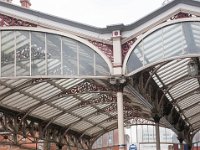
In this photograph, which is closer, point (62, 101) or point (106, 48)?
point (106, 48)

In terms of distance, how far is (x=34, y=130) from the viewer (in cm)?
3359

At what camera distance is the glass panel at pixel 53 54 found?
2047 cm

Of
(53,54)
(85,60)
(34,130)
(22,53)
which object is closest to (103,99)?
(34,130)

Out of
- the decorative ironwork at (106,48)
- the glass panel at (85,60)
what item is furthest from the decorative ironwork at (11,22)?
the decorative ironwork at (106,48)

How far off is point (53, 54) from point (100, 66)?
225 centimetres

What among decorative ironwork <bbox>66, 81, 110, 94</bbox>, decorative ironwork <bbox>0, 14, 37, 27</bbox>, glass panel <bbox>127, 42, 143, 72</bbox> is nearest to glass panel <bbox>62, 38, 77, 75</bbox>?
decorative ironwork <bbox>0, 14, 37, 27</bbox>

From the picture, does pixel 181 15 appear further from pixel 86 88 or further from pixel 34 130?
pixel 34 130

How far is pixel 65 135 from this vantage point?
128ft

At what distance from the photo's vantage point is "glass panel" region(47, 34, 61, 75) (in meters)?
20.5

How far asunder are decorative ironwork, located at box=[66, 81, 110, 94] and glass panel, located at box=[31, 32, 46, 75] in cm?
483

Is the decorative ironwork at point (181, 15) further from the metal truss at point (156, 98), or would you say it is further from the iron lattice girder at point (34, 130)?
the iron lattice girder at point (34, 130)

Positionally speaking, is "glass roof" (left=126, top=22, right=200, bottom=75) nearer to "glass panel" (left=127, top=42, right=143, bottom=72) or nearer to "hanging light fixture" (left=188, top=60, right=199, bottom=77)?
"glass panel" (left=127, top=42, right=143, bottom=72)

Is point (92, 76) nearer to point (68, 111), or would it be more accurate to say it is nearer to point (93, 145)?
point (68, 111)

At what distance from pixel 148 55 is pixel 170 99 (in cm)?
1187
